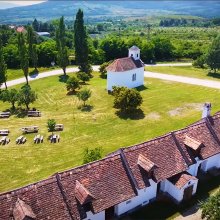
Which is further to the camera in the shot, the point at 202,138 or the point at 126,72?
the point at 126,72

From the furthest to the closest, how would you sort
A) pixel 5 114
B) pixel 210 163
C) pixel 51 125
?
pixel 5 114
pixel 51 125
pixel 210 163

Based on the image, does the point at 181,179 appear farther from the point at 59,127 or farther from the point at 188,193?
the point at 59,127

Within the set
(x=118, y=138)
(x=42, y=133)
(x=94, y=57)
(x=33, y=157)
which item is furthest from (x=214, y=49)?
(x=33, y=157)

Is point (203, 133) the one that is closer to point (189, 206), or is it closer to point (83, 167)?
point (189, 206)

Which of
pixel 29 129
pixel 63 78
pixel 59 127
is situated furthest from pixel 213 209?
pixel 63 78

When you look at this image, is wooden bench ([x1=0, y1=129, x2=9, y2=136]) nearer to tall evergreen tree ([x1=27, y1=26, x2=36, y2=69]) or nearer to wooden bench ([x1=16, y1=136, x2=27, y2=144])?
wooden bench ([x1=16, y1=136, x2=27, y2=144])
